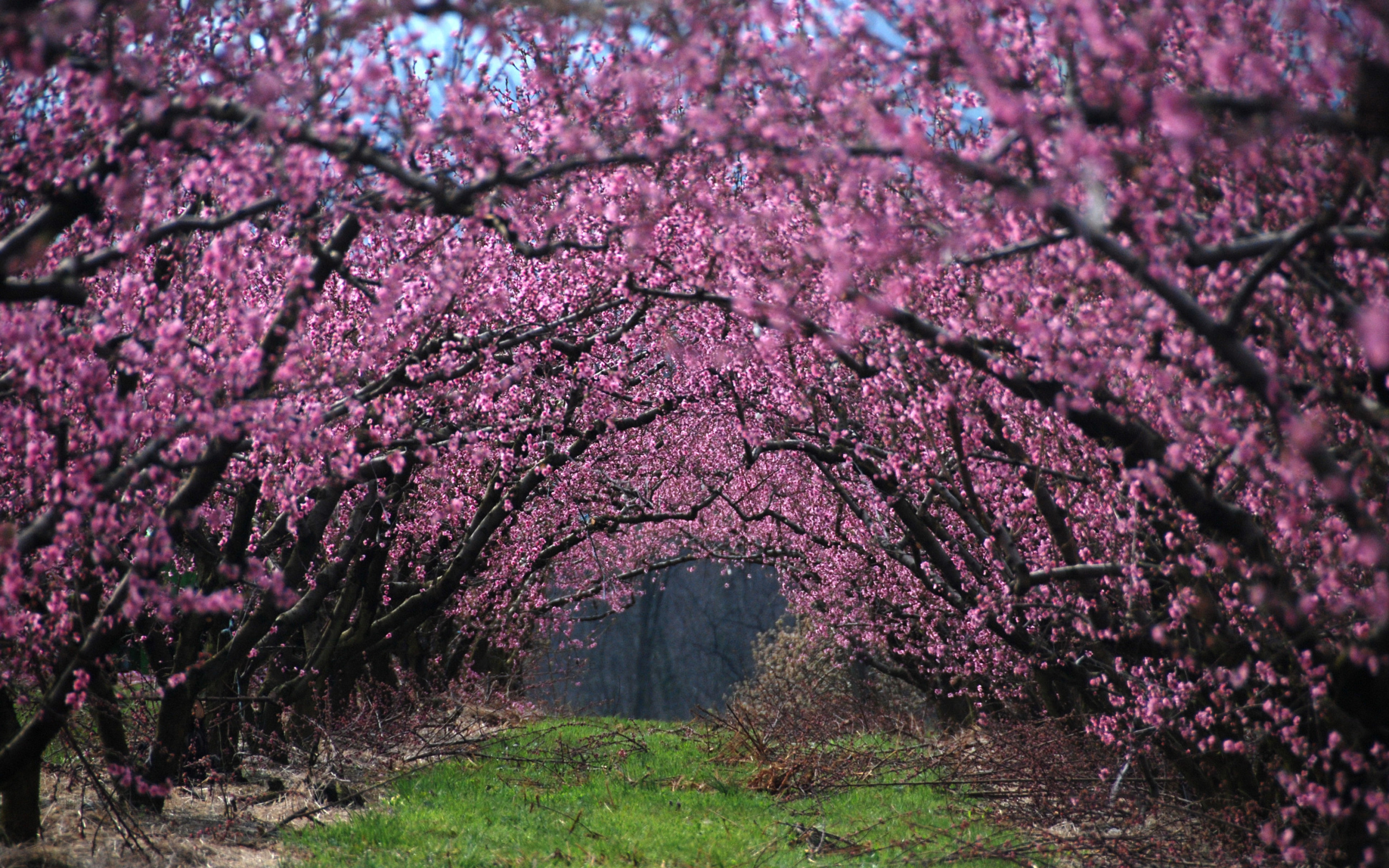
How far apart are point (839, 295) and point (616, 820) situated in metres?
5.60

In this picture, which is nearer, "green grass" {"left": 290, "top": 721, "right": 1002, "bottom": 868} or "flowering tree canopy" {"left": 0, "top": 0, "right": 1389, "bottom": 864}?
"flowering tree canopy" {"left": 0, "top": 0, "right": 1389, "bottom": 864}

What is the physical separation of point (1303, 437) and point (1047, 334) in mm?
1252

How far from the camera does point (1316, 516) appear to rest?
501 cm

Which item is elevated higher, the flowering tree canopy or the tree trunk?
the flowering tree canopy

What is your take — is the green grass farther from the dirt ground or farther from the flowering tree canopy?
the flowering tree canopy

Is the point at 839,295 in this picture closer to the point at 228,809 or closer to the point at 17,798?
the point at 17,798

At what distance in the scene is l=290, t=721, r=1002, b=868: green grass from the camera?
7184 millimetres

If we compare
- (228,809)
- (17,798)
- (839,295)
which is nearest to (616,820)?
(228,809)

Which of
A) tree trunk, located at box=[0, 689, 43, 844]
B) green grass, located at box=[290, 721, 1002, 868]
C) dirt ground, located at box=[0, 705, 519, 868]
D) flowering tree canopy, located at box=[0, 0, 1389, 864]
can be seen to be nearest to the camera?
flowering tree canopy, located at box=[0, 0, 1389, 864]

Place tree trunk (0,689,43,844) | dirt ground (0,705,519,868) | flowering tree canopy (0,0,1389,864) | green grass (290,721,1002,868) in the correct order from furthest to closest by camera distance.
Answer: green grass (290,721,1002,868) → dirt ground (0,705,519,868) → tree trunk (0,689,43,844) → flowering tree canopy (0,0,1389,864)

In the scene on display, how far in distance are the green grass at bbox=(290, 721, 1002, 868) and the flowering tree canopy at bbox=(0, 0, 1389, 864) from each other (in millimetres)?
1669

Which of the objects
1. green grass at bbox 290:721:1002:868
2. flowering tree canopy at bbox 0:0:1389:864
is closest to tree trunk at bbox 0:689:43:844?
flowering tree canopy at bbox 0:0:1389:864

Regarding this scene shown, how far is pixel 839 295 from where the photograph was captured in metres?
4.50

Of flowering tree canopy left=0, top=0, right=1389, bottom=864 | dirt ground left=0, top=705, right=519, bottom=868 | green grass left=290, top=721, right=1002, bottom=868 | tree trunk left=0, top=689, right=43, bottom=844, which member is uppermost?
flowering tree canopy left=0, top=0, right=1389, bottom=864
